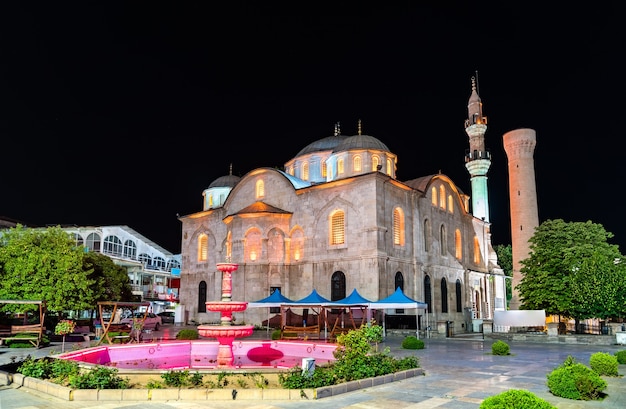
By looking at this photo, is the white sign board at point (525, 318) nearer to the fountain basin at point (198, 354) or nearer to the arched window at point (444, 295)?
the arched window at point (444, 295)

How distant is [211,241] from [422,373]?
1190 inches

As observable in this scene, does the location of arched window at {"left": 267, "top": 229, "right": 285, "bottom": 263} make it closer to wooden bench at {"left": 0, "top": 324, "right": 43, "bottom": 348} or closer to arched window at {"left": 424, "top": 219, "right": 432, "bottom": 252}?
arched window at {"left": 424, "top": 219, "right": 432, "bottom": 252}

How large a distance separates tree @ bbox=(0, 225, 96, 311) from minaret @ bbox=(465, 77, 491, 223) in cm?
3688

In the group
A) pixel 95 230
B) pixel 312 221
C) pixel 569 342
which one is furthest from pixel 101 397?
pixel 95 230

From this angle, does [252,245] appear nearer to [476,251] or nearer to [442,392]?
[476,251]

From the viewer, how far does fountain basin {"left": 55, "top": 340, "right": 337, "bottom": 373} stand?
49.9 ft

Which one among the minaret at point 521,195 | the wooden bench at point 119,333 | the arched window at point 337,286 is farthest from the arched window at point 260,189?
the minaret at point 521,195

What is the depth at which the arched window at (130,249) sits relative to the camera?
60.9 metres

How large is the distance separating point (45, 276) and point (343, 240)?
1691 centimetres

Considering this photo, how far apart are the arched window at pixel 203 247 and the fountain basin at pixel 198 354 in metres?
22.8

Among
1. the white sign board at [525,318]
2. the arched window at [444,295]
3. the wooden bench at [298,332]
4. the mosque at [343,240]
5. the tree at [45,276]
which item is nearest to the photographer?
the tree at [45,276]

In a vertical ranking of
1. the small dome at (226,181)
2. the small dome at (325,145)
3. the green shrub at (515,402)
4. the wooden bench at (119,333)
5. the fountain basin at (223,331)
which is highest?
the small dome at (325,145)

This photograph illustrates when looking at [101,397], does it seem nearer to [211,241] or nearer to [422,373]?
[422,373]

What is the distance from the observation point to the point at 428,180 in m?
36.3
